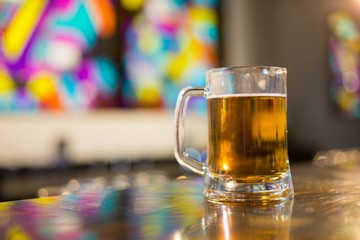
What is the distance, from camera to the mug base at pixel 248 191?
0.72 metres

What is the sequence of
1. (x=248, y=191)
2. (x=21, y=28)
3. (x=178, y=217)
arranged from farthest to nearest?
(x=21, y=28), (x=248, y=191), (x=178, y=217)

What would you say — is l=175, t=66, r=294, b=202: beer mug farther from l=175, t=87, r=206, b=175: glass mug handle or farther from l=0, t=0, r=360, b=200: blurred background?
l=0, t=0, r=360, b=200: blurred background

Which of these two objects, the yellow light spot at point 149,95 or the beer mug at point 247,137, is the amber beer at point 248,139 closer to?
the beer mug at point 247,137

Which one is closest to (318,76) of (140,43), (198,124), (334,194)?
(198,124)

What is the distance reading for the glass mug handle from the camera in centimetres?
81

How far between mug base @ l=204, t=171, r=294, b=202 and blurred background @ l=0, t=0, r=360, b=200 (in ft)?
4.89

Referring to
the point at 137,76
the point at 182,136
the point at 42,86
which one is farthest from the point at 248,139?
the point at 137,76

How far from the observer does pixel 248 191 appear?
718 mm

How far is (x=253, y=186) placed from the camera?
723 millimetres

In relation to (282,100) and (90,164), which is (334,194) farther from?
(90,164)

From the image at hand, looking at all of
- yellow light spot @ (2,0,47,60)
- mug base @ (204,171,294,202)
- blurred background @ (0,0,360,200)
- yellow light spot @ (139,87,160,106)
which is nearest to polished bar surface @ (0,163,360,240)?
mug base @ (204,171,294,202)

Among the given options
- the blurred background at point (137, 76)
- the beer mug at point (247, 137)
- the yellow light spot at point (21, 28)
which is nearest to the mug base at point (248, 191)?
the beer mug at point (247, 137)

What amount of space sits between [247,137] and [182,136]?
13 centimetres

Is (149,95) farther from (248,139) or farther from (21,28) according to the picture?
(248,139)
